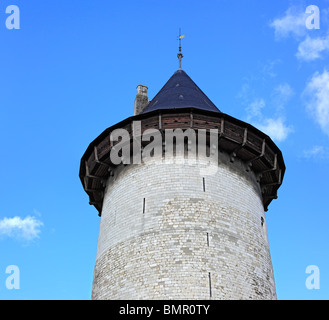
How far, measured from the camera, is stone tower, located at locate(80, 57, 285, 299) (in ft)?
54.9

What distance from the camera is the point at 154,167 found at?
1927 centimetres

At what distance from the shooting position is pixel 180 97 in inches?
872

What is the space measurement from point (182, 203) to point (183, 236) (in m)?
1.38

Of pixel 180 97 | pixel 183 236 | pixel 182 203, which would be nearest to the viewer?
pixel 183 236

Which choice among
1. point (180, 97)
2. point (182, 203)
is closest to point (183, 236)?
point (182, 203)

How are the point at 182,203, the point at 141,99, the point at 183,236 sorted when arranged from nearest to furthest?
the point at 183,236 → the point at 182,203 → the point at 141,99

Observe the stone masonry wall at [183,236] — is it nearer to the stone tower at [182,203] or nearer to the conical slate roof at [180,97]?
the stone tower at [182,203]

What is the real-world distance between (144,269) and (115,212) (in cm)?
340

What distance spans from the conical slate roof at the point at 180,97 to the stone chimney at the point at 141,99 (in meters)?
1.53

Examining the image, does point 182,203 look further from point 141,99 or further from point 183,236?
point 141,99

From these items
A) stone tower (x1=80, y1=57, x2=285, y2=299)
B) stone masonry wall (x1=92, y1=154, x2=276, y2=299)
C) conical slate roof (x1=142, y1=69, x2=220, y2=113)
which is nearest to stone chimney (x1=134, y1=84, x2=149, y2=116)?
conical slate roof (x1=142, y1=69, x2=220, y2=113)

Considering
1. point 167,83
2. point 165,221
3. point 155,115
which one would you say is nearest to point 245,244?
point 165,221

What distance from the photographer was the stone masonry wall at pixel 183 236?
16531 mm

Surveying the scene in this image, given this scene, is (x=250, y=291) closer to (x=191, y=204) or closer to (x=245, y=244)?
(x=245, y=244)
